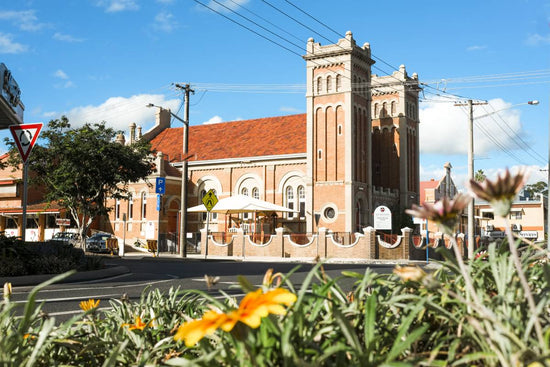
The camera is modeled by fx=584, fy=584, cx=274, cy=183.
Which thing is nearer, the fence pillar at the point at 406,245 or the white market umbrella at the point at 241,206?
the fence pillar at the point at 406,245

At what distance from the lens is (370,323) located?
1855 millimetres

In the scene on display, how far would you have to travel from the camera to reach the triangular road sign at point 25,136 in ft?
37.8

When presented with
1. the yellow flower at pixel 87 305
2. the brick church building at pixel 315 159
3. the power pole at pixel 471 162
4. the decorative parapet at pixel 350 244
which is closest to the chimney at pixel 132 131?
the brick church building at pixel 315 159

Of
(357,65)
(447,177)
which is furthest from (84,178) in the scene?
(447,177)

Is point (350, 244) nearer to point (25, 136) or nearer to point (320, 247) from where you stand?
point (320, 247)

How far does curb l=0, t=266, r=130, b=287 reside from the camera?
12.5 m

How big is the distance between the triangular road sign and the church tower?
3395cm

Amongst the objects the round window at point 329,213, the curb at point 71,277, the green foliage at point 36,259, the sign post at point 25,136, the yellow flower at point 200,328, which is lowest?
the curb at point 71,277

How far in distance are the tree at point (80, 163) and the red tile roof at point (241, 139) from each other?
Result: 18981mm

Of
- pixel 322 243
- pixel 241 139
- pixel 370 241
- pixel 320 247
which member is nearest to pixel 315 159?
pixel 241 139

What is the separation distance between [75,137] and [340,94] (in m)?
22.0

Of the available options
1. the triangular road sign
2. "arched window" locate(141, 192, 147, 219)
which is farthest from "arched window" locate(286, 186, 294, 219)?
the triangular road sign

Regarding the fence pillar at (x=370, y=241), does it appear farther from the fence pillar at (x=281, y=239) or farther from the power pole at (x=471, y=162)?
the power pole at (x=471, y=162)

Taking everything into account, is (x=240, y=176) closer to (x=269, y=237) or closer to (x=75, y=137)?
(x=269, y=237)
